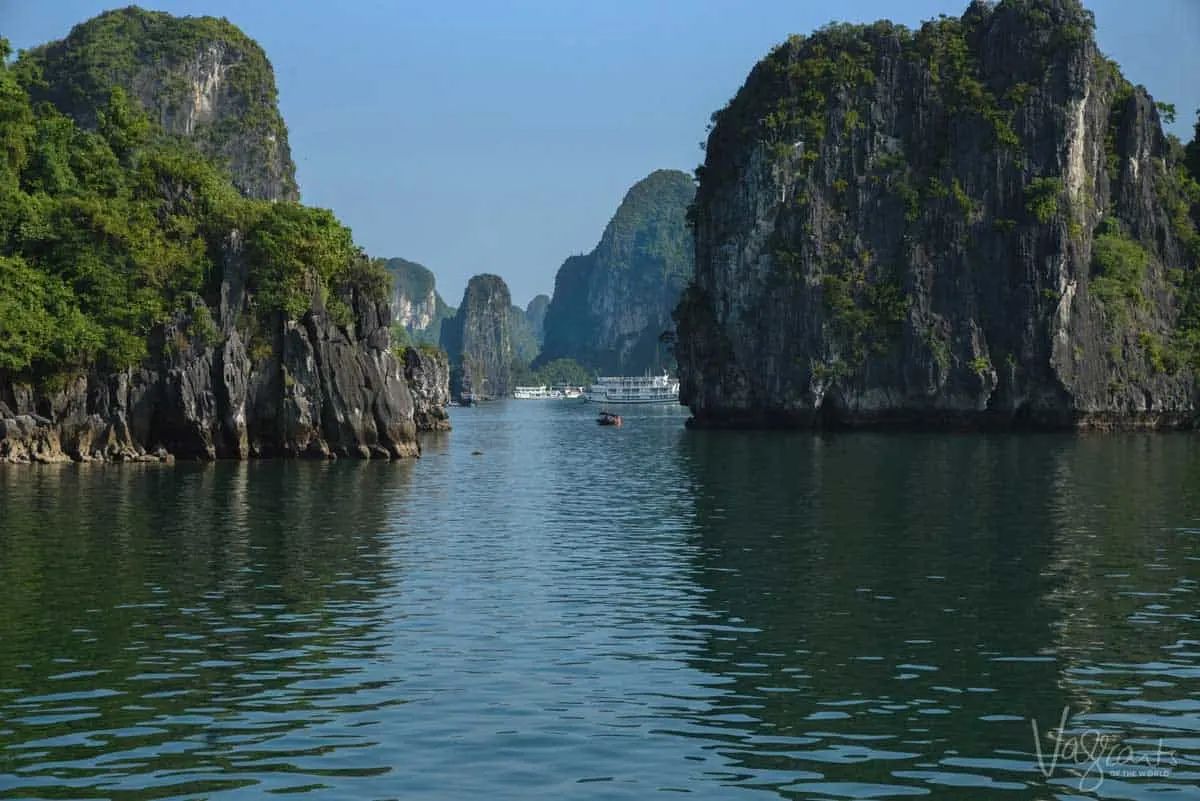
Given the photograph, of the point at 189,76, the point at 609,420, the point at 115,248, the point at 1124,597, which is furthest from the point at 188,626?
the point at 189,76

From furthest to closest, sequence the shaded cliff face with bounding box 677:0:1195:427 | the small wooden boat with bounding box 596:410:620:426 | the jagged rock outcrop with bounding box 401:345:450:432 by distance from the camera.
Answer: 1. the small wooden boat with bounding box 596:410:620:426
2. the jagged rock outcrop with bounding box 401:345:450:432
3. the shaded cliff face with bounding box 677:0:1195:427

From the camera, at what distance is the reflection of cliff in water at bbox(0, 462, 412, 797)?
63.3 feet

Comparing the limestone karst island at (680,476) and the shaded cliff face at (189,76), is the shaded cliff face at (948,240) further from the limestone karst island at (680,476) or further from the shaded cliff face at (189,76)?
the shaded cliff face at (189,76)

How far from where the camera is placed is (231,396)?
77625 millimetres

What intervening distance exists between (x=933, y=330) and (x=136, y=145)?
80.2 m

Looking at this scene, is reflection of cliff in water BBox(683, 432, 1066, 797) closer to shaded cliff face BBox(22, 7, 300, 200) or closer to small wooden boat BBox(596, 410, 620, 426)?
small wooden boat BBox(596, 410, 620, 426)

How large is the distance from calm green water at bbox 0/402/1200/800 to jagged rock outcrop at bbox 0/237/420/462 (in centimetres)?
2235

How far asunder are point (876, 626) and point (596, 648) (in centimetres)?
606

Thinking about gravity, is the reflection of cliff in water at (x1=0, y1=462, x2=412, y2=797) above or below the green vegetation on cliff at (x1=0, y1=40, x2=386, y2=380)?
below

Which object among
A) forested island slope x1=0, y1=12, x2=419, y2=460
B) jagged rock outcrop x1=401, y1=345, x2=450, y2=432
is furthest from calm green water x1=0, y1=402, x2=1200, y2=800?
jagged rock outcrop x1=401, y1=345, x2=450, y2=432

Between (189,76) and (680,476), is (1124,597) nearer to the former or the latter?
(680,476)

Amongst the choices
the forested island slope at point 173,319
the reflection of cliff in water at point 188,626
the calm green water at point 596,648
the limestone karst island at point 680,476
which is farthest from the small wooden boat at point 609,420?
the reflection of cliff in water at point 188,626

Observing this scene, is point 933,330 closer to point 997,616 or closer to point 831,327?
point 831,327

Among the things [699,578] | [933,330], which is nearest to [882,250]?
[933,330]
